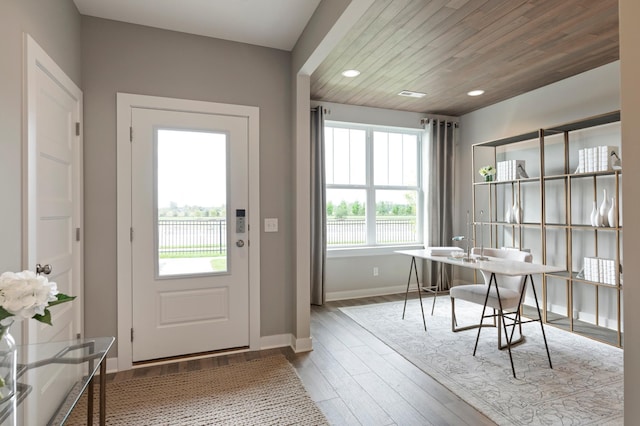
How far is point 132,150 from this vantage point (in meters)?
2.64

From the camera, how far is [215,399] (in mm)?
2188

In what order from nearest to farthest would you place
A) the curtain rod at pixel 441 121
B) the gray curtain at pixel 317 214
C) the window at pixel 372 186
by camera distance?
the gray curtain at pixel 317 214 → the window at pixel 372 186 → the curtain rod at pixel 441 121

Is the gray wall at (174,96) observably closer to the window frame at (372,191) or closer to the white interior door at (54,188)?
the white interior door at (54,188)

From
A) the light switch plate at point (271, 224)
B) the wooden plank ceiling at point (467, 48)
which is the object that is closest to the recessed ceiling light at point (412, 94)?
the wooden plank ceiling at point (467, 48)

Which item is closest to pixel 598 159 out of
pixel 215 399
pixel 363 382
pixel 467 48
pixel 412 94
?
pixel 467 48

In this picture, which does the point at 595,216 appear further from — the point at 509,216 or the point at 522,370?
the point at 522,370

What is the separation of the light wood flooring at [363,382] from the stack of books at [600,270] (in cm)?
205

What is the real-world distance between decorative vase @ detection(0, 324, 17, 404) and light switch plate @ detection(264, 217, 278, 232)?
202cm

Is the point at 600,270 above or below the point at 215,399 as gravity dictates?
above

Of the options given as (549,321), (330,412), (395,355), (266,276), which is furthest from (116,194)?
(549,321)

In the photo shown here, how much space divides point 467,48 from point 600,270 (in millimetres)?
2424

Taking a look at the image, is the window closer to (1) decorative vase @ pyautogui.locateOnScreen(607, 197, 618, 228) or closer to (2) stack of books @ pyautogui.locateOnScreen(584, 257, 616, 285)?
(2) stack of books @ pyautogui.locateOnScreen(584, 257, 616, 285)

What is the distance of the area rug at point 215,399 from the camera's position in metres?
1.97

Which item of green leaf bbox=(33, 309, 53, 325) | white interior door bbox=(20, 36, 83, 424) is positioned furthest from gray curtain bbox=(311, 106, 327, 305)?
green leaf bbox=(33, 309, 53, 325)
